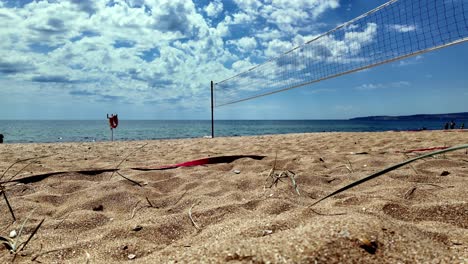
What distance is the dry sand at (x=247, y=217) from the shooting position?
95 centimetres

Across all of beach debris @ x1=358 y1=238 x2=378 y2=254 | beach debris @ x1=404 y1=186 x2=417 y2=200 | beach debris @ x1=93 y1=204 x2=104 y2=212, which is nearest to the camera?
beach debris @ x1=358 y1=238 x2=378 y2=254

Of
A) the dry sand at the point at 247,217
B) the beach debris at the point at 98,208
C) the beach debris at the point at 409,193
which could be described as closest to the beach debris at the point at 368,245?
the dry sand at the point at 247,217

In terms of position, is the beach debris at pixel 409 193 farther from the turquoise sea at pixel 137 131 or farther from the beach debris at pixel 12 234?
the turquoise sea at pixel 137 131

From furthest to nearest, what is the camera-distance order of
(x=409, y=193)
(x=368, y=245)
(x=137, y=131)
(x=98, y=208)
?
(x=137, y=131) < (x=98, y=208) < (x=409, y=193) < (x=368, y=245)

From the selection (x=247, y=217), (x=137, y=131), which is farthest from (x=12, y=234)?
(x=137, y=131)

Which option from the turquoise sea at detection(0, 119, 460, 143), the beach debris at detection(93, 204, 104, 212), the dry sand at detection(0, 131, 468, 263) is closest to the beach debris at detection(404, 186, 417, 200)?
the dry sand at detection(0, 131, 468, 263)

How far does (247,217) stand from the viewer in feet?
4.85

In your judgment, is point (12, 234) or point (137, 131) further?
point (137, 131)

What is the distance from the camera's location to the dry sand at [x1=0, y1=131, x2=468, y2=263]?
0.95m

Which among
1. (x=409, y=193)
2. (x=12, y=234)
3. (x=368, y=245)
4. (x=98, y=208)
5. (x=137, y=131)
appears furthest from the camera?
(x=137, y=131)

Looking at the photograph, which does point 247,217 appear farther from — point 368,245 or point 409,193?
point 409,193

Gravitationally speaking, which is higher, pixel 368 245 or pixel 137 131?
pixel 368 245

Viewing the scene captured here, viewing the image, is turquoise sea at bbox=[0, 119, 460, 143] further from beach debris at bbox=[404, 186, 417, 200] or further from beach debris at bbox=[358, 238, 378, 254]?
beach debris at bbox=[358, 238, 378, 254]

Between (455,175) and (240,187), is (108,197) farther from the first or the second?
(455,175)
